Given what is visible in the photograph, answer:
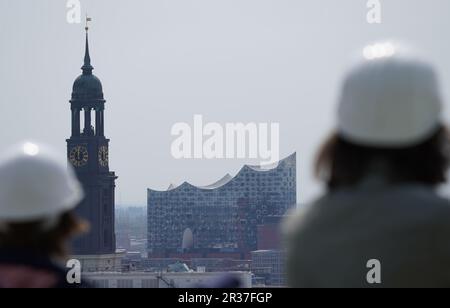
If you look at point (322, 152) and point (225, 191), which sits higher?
point (225, 191)

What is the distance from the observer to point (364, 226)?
10.5 feet

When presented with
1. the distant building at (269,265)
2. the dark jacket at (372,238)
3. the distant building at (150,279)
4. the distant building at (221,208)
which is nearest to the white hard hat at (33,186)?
the dark jacket at (372,238)

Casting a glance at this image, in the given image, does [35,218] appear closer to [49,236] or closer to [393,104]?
[49,236]

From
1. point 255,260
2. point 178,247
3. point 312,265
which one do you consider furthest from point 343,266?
point 178,247

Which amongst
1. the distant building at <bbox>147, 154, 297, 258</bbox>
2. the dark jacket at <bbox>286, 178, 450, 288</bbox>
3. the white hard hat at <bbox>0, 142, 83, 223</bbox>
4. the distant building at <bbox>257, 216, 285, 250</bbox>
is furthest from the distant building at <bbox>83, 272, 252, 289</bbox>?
the dark jacket at <bbox>286, 178, 450, 288</bbox>

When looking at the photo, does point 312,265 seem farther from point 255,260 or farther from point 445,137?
point 255,260

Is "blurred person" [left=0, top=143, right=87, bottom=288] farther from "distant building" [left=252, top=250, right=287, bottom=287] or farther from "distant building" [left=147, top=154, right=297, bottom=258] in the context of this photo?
"distant building" [left=147, top=154, right=297, bottom=258]

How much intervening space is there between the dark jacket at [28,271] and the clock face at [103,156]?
89897 millimetres

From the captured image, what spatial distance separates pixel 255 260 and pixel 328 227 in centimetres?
11395

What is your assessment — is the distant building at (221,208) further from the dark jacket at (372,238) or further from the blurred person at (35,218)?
the dark jacket at (372,238)

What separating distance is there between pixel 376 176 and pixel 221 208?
13155 cm

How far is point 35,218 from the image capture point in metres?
3.74

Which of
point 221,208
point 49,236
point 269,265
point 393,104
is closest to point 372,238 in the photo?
point 393,104

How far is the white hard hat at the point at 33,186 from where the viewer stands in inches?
147
